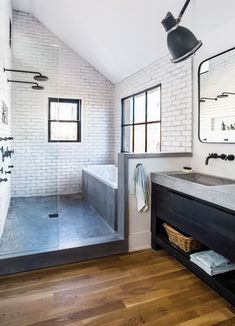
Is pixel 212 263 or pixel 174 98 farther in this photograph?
pixel 174 98

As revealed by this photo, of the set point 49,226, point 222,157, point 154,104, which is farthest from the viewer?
point 154,104

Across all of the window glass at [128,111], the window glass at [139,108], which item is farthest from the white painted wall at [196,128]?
the window glass at [128,111]

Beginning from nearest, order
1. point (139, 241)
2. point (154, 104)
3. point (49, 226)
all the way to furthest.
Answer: point (139, 241), point (49, 226), point (154, 104)

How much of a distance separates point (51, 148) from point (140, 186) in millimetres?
2129

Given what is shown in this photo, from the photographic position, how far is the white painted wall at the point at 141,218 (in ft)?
8.73

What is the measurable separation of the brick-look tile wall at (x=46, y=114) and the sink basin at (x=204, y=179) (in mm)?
2398

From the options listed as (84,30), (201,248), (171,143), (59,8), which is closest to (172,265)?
(201,248)

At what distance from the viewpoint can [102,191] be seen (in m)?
3.49

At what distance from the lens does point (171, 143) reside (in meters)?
3.34

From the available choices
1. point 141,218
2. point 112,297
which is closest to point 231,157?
point 141,218

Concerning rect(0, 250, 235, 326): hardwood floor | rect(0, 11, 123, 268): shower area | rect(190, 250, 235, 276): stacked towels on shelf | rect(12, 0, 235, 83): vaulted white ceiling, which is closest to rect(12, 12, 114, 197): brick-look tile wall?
rect(0, 11, 123, 268): shower area

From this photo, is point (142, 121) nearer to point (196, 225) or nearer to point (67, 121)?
point (67, 121)

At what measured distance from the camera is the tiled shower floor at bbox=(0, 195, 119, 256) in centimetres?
252

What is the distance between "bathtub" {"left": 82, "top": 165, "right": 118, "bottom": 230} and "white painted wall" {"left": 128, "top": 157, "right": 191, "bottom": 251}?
374mm
